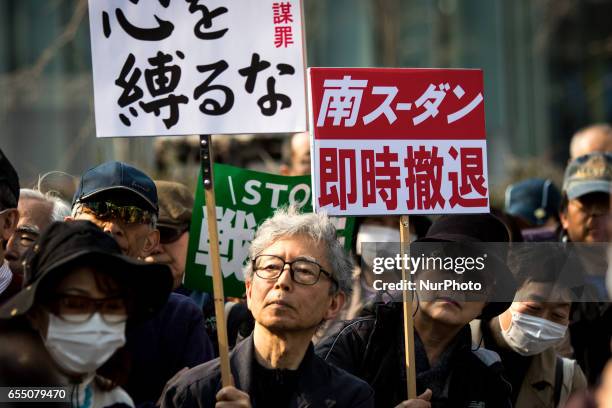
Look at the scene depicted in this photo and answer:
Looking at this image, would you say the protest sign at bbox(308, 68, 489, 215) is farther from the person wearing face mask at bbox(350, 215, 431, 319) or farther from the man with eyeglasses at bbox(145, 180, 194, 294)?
the man with eyeglasses at bbox(145, 180, 194, 294)

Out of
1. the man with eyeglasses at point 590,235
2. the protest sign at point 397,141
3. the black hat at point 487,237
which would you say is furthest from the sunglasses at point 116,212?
the man with eyeglasses at point 590,235

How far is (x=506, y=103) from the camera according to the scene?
62.7ft

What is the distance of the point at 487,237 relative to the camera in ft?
16.8

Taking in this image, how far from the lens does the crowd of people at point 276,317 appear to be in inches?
151

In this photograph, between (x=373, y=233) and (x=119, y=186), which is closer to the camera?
(x=119, y=186)

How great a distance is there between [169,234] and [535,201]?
2700mm

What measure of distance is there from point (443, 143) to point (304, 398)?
1.22 metres

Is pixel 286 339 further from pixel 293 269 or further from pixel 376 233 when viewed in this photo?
pixel 376 233

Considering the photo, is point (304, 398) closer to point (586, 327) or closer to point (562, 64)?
point (586, 327)

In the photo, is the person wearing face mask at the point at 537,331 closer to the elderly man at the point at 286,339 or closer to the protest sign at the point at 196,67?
the elderly man at the point at 286,339

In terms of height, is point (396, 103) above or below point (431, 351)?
above

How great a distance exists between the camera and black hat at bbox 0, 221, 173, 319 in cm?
380

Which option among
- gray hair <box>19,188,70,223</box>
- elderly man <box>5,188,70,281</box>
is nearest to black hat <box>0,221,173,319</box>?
elderly man <box>5,188,70,281</box>

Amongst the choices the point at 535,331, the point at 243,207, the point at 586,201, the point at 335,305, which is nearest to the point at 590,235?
the point at 586,201
